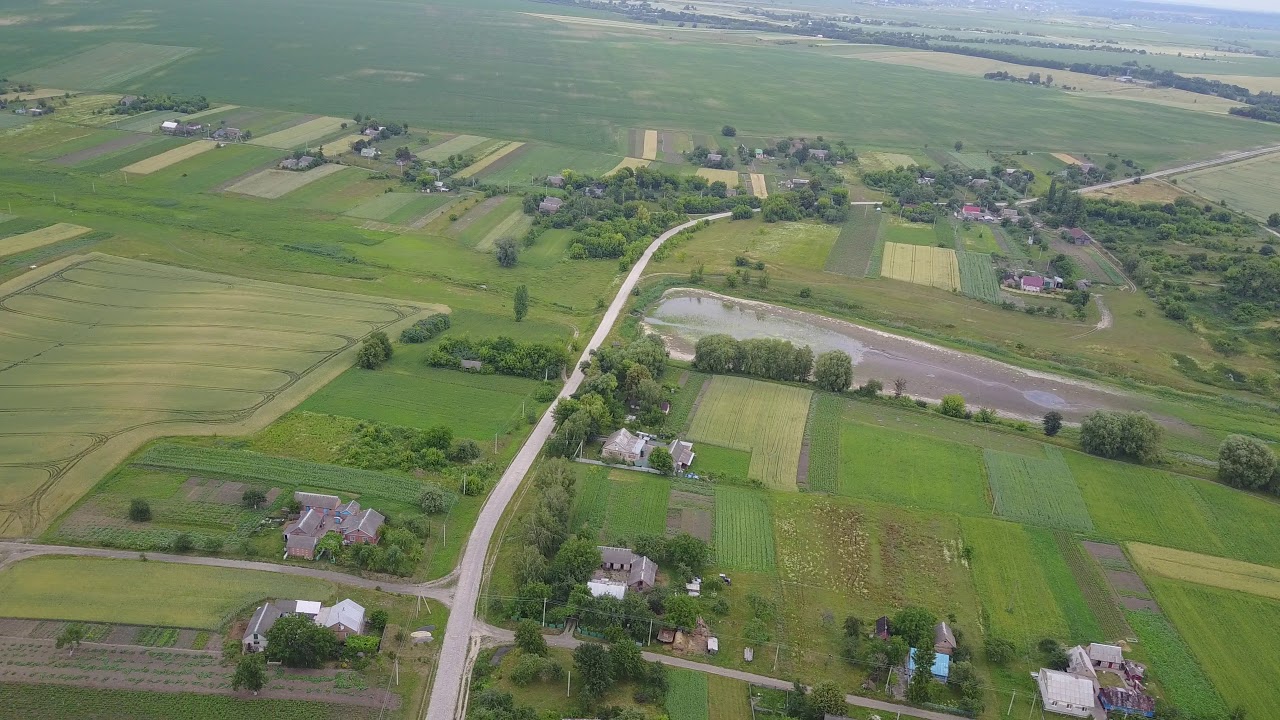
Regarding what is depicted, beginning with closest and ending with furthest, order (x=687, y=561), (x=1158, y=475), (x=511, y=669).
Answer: (x=511, y=669) → (x=687, y=561) → (x=1158, y=475)

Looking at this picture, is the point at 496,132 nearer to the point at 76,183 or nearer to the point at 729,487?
the point at 76,183

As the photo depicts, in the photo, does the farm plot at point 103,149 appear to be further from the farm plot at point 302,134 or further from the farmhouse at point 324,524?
the farmhouse at point 324,524

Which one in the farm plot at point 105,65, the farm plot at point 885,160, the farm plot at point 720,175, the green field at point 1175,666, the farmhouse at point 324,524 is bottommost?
the green field at point 1175,666

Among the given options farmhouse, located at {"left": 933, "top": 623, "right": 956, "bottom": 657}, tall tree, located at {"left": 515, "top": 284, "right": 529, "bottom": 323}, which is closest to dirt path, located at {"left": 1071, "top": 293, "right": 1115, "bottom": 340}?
farmhouse, located at {"left": 933, "top": 623, "right": 956, "bottom": 657}

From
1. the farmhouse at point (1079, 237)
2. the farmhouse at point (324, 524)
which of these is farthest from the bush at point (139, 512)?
the farmhouse at point (1079, 237)

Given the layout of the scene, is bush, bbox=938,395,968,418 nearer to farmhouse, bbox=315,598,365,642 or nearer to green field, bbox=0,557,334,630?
farmhouse, bbox=315,598,365,642

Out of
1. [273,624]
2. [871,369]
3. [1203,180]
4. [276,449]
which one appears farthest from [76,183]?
[1203,180]

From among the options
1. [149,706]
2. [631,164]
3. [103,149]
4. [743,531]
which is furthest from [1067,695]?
[103,149]
